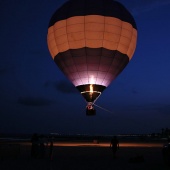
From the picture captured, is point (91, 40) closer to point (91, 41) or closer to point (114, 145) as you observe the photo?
point (91, 41)

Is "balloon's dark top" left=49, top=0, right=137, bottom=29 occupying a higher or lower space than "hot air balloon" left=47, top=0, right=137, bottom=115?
higher

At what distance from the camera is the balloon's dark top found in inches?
995

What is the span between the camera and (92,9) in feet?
82.9

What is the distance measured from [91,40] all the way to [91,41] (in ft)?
0.28

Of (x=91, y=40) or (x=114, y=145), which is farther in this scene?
(x=91, y=40)

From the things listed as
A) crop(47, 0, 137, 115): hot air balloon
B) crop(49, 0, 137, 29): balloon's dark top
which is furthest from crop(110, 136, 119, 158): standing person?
crop(49, 0, 137, 29): balloon's dark top

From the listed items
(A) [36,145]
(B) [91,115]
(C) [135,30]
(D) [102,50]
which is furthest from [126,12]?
(A) [36,145]

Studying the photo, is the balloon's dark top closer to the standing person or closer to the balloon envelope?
the balloon envelope

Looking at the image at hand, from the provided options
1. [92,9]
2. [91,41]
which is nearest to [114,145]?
[91,41]

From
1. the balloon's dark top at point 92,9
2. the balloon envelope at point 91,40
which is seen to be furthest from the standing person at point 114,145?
the balloon's dark top at point 92,9

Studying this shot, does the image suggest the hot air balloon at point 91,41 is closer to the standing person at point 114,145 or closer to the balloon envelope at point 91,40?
the balloon envelope at point 91,40

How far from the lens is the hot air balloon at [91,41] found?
2514 centimetres

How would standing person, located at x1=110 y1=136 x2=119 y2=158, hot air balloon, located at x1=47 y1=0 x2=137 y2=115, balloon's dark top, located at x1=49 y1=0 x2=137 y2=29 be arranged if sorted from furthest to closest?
balloon's dark top, located at x1=49 y1=0 x2=137 y2=29 → hot air balloon, located at x1=47 y1=0 x2=137 y2=115 → standing person, located at x1=110 y1=136 x2=119 y2=158

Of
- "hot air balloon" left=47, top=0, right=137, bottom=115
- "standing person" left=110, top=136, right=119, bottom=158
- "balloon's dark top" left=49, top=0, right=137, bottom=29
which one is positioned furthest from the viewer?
"balloon's dark top" left=49, top=0, right=137, bottom=29
